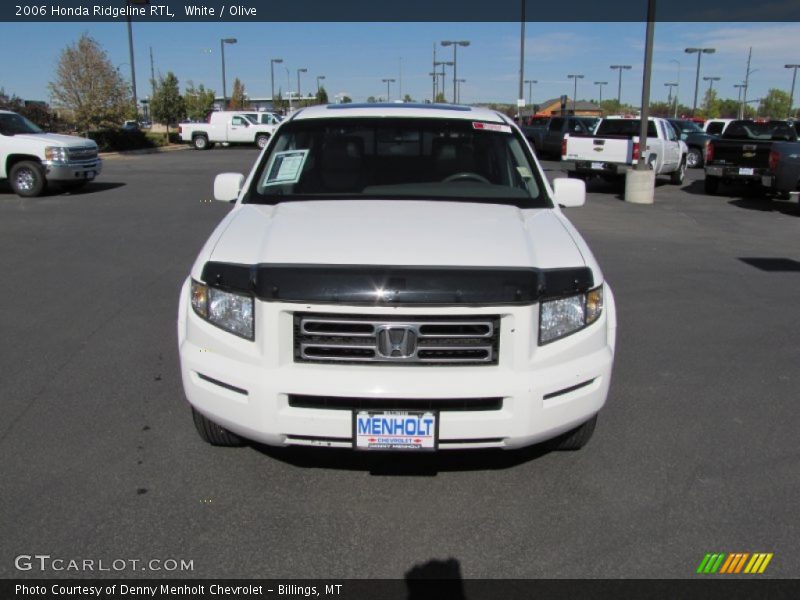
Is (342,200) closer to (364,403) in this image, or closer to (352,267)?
(352,267)

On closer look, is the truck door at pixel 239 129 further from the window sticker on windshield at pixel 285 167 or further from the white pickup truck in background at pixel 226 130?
the window sticker on windshield at pixel 285 167

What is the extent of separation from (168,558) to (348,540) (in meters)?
0.74

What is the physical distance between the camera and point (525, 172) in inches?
194

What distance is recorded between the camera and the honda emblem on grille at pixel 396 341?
127 inches

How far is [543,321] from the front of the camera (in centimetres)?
335

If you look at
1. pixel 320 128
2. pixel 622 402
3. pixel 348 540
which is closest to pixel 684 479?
pixel 622 402

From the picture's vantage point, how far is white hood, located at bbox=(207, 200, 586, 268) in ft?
11.1

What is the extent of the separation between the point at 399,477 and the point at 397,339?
0.91 metres

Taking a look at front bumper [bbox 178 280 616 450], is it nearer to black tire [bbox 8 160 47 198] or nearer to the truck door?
black tire [bbox 8 160 47 198]

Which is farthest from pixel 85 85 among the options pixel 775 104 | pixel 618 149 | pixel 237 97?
pixel 775 104

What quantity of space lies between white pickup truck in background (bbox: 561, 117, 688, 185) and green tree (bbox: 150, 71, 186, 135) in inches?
1593

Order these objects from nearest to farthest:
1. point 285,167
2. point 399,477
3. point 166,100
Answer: point 399,477 → point 285,167 → point 166,100

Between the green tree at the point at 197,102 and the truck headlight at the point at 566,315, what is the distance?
60.0 meters

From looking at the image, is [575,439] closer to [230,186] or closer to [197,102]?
[230,186]
